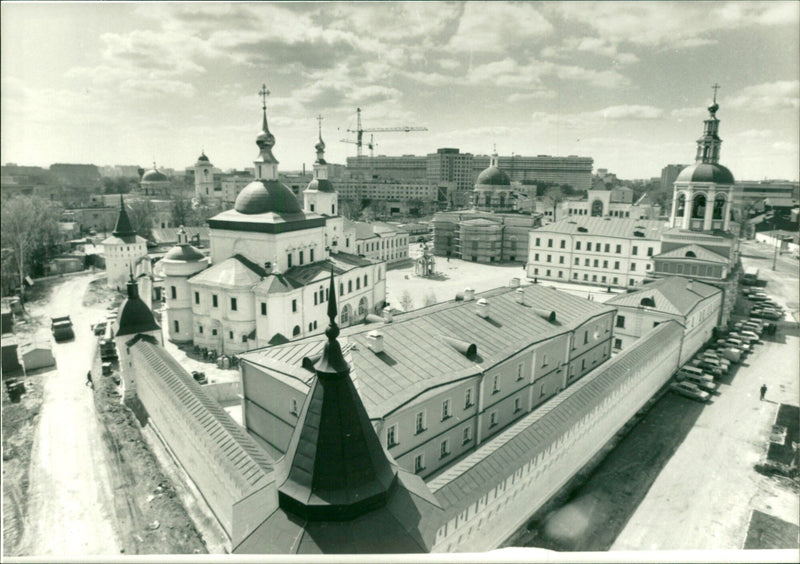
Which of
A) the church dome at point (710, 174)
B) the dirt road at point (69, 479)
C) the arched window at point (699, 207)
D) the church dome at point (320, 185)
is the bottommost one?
the dirt road at point (69, 479)

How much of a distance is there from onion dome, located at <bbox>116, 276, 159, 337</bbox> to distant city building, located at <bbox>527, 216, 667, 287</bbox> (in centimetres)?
3349

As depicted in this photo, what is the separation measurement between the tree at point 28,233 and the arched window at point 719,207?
43428 millimetres

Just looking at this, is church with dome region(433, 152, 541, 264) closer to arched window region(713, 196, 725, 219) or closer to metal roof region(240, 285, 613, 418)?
arched window region(713, 196, 725, 219)

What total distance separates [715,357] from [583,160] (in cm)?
10113

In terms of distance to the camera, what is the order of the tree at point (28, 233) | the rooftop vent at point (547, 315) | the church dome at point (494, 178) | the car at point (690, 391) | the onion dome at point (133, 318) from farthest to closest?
the church dome at point (494, 178) → the tree at point (28, 233) → the car at point (690, 391) → the onion dome at point (133, 318) → the rooftop vent at point (547, 315)

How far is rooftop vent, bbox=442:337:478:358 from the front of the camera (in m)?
15.5

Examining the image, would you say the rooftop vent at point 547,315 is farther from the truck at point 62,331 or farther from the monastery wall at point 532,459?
the truck at point 62,331

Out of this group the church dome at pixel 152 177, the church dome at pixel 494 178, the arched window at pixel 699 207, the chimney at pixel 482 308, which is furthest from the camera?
the church dome at pixel 152 177

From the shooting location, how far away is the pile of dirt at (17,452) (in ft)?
43.1

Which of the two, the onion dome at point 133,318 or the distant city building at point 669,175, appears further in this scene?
the distant city building at point 669,175

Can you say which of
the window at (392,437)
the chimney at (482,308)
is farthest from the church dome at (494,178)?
the window at (392,437)

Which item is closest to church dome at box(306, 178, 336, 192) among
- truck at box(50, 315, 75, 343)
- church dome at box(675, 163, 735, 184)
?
truck at box(50, 315, 75, 343)

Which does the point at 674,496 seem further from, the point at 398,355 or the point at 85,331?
the point at 85,331

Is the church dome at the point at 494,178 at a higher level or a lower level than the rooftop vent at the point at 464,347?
higher
